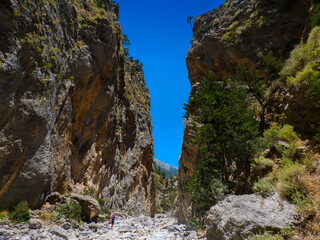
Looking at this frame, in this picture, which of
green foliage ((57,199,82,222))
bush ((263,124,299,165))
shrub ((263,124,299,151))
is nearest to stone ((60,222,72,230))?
green foliage ((57,199,82,222))

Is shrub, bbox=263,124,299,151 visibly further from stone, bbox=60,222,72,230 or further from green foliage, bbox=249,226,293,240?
stone, bbox=60,222,72,230

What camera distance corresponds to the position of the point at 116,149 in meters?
29.3

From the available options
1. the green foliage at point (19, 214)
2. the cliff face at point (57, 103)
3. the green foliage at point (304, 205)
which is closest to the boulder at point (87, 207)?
the cliff face at point (57, 103)

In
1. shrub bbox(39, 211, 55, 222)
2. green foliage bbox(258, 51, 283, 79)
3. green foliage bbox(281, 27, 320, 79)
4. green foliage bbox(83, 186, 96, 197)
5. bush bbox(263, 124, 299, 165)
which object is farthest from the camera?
green foliage bbox(83, 186, 96, 197)

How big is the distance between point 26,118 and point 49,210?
5.92 meters

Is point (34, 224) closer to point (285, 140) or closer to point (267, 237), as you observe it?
point (267, 237)

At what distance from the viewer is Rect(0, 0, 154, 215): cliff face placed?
930cm

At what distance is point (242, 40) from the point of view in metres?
21.3

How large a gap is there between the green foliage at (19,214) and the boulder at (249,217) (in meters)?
9.00

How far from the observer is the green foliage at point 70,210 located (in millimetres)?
11051

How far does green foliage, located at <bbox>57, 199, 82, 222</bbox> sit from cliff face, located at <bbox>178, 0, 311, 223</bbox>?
Answer: 9.90 meters

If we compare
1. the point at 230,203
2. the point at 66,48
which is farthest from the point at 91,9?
the point at 230,203

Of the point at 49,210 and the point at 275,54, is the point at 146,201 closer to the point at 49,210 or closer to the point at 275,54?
the point at 49,210

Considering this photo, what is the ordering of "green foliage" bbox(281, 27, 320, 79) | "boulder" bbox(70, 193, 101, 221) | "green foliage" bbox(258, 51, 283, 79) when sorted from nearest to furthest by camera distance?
"green foliage" bbox(281, 27, 320, 79) → "boulder" bbox(70, 193, 101, 221) → "green foliage" bbox(258, 51, 283, 79)
